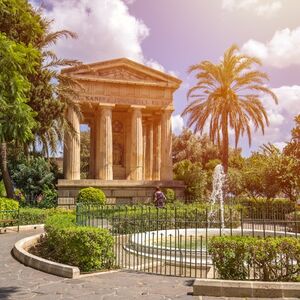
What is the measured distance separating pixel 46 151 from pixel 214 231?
12928mm

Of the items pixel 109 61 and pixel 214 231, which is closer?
pixel 214 231

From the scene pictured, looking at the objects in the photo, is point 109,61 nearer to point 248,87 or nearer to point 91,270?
point 248,87

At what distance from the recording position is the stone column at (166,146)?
33.1 metres

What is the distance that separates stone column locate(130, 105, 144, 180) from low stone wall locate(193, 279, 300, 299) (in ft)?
82.6

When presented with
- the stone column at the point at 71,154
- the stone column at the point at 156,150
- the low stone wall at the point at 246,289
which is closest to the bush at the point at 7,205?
the stone column at the point at 71,154

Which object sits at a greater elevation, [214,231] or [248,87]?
[248,87]

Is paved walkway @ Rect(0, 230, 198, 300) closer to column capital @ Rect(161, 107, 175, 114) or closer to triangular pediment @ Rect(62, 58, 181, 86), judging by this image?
triangular pediment @ Rect(62, 58, 181, 86)

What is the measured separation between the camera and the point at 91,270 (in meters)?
9.42

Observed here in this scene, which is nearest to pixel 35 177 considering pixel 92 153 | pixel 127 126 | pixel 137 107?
pixel 92 153

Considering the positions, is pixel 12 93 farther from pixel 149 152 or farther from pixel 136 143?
pixel 149 152

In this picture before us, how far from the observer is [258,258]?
781cm

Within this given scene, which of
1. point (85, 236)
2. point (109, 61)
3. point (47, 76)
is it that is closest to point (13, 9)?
point (85, 236)

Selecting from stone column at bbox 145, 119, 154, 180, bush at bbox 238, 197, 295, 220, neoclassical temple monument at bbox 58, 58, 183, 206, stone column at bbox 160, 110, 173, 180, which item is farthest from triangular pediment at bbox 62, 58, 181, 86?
bush at bbox 238, 197, 295, 220

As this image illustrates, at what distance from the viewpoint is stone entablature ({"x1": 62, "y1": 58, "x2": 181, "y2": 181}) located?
102ft
